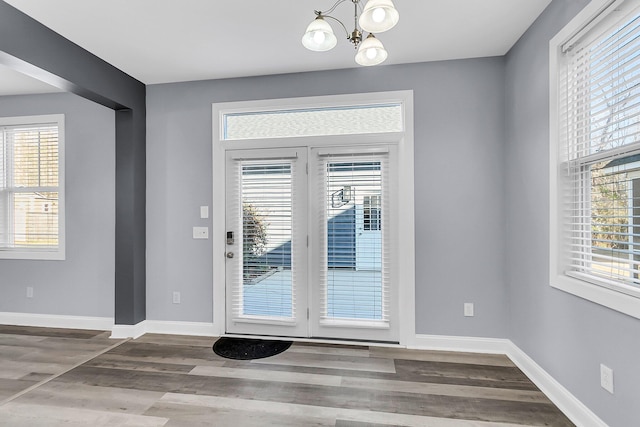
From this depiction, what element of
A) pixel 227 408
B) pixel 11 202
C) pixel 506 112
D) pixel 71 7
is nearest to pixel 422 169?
pixel 506 112

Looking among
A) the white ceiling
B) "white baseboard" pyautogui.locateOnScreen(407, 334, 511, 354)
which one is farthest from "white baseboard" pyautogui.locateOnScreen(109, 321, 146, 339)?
"white baseboard" pyautogui.locateOnScreen(407, 334, 511, 354)

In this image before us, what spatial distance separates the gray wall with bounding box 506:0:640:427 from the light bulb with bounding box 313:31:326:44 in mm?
1516

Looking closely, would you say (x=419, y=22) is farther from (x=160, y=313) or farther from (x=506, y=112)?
Answer: (x=160, y=313)

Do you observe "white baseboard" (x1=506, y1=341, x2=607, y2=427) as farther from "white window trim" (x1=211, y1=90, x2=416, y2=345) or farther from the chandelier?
the chandelier

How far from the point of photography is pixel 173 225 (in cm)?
351

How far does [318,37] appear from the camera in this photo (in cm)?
172

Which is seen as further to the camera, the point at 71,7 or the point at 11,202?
the point at 11,202

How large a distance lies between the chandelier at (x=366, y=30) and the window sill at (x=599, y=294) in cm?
168

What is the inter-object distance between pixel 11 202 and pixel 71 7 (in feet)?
9.11

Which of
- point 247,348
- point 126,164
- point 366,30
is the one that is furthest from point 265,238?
point 366,30

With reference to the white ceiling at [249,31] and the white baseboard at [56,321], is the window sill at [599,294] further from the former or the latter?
the white baseboard at [56,321]

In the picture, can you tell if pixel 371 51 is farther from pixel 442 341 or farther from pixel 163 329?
pixel 163 329

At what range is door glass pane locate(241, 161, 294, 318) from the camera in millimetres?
3338

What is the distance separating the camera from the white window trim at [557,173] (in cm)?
183
